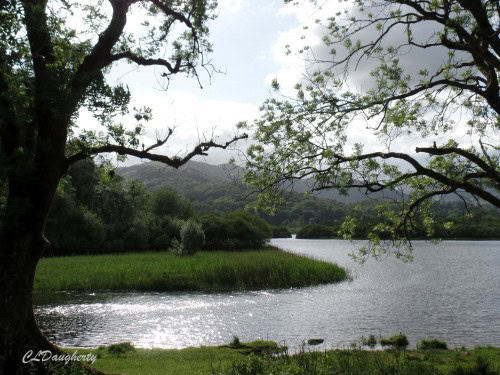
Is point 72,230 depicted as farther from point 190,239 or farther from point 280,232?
point 280,232

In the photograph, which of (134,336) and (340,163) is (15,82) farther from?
(134,336)

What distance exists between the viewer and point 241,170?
14.7 metres

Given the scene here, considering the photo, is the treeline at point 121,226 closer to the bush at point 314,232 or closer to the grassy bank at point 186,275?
the grassy bank at point 186,275

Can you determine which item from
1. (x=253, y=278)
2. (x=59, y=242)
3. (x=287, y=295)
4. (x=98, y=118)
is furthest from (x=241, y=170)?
(x=59, y=242)

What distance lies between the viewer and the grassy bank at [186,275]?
111 feet

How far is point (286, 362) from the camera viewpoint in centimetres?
960

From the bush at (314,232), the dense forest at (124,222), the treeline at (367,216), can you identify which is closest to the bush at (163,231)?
the dense forest at (124,222)

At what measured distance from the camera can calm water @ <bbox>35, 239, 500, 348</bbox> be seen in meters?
19.3

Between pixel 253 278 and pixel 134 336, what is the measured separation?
17.3 meters

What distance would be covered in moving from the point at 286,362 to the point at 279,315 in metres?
14.6

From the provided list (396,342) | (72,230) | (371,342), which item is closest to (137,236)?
(72,230)

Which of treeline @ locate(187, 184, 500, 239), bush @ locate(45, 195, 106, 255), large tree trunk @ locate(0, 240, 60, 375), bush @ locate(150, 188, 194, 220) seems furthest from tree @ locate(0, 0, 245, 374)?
bush @ locate(150, 188, 194, 220)

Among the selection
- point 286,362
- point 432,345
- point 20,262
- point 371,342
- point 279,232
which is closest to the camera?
point 20,262
